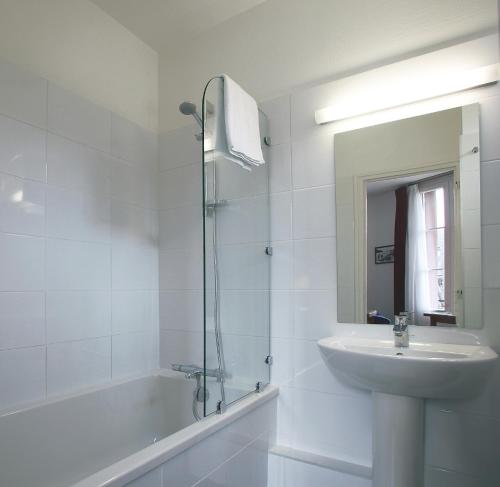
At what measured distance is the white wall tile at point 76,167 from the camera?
1.78 m

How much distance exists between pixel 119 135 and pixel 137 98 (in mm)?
325

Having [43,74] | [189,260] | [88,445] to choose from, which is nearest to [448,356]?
[189,260]

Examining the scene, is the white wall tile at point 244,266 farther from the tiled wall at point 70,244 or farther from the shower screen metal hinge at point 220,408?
the tiled wall at point 70,244

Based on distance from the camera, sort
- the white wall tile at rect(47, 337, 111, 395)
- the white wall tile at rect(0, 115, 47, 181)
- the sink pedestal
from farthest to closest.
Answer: the white wall tile at rect(47, 337, 111, 395) → the white wall tile at rect(0, 115, 47, 181) → the sink pedestal

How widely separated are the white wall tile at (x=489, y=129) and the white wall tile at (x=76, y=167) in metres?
1.80

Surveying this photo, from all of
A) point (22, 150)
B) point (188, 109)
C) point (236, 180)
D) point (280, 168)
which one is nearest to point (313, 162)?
point (280, 168)

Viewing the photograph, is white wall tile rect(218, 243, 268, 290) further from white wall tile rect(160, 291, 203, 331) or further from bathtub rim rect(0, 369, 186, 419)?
bathtub rim rect(0, 369, 186, 419)

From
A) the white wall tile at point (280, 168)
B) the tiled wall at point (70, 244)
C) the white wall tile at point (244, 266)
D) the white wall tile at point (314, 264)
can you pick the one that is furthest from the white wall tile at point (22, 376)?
the white wall tile at point (280, 168)

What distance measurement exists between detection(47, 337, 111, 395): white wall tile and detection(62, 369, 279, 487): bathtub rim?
79 mm

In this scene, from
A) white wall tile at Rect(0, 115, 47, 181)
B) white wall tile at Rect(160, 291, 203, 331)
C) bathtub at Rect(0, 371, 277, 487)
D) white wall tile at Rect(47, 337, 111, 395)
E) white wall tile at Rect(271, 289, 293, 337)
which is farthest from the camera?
white wall tile at Rect(160, 291, 203, 331)

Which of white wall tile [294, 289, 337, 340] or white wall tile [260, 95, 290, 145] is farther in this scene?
white wall tile [260, 95, 290, 145]

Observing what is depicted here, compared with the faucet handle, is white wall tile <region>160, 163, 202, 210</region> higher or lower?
higher

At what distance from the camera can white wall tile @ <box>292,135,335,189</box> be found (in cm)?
180

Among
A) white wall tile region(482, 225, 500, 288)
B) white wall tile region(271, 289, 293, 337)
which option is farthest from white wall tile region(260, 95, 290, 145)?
white wall tile region(482, 225, 500, 288)
